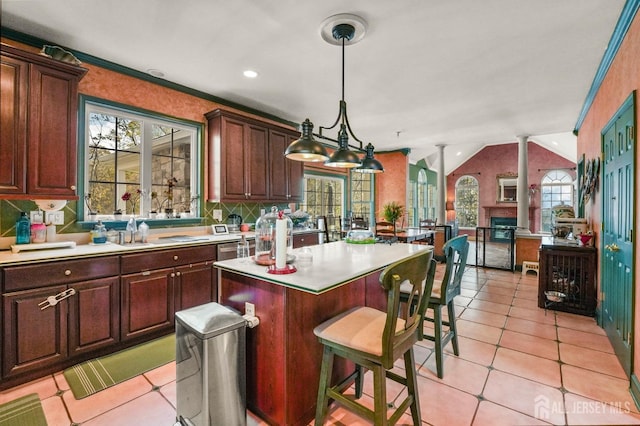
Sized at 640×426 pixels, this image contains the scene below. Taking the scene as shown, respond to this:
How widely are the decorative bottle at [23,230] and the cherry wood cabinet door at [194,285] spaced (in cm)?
119

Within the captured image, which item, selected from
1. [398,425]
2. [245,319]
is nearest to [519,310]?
[398,425]

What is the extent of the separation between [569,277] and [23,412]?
521 cm

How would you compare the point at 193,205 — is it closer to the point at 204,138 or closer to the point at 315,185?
the point at 204,138

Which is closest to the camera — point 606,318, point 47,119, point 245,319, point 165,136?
point 245,319

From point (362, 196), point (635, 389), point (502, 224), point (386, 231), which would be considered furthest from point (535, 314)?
point (502, 224)

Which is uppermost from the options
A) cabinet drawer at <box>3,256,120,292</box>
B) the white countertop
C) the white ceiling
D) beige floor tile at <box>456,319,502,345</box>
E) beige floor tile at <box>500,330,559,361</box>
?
the white ceiling

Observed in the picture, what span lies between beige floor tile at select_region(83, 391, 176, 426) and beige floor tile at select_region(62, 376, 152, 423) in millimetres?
53

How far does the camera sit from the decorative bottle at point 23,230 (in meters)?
2.50

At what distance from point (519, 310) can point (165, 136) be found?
4.83m

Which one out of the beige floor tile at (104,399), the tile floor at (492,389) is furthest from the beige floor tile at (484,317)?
the beige floor tile at (104,399)

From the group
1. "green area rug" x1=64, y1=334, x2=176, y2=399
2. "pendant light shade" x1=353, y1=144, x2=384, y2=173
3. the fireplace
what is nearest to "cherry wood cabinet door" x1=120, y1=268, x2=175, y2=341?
"green area rug" x1=64, y1=334, x2=176, y2=399

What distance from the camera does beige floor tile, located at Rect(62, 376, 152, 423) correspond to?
6.28ft

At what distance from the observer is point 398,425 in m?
1.81

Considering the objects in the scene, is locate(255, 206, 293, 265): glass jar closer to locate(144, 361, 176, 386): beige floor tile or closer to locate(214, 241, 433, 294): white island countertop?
locate(214, 241, 433, 294): white island countertop
